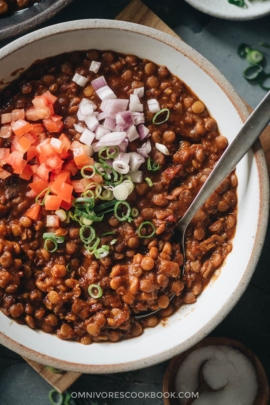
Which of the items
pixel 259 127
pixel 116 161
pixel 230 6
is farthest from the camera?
pixel 230 6

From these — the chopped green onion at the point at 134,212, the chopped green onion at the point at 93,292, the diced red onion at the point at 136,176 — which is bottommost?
the chopped green onion at the point at 93,292

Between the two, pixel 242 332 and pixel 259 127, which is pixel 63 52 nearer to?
A: pixel 259 127

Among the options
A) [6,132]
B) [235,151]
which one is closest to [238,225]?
[235,151]

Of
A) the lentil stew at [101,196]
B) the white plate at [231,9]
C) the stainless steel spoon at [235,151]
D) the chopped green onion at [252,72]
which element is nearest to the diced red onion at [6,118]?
the lentil stew at [101,196]

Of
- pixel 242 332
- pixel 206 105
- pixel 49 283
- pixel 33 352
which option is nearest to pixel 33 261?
pixel 49 283

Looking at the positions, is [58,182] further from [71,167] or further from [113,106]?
[113,106]

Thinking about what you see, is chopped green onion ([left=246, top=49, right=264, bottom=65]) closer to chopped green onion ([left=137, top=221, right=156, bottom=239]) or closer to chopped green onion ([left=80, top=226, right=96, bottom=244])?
chopped green onion ([left=137, top=221, right=156, bottom=239])

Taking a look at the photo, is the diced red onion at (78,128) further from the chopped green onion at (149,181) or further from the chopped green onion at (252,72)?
the chopped green onion at (252,72)
